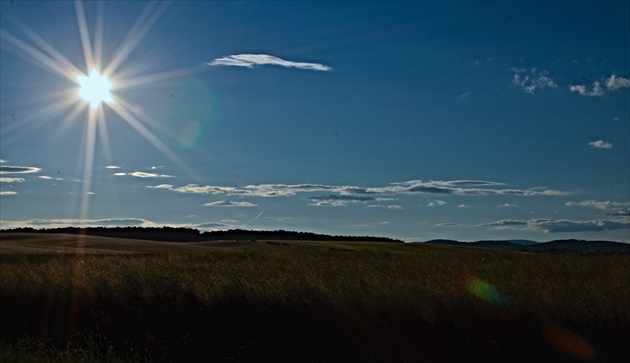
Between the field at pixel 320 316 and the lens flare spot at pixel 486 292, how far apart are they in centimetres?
3

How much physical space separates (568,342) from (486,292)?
1643 millimetres

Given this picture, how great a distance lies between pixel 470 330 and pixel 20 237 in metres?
52.3

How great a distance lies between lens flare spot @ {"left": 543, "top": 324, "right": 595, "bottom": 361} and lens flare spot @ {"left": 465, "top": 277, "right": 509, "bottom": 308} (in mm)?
785

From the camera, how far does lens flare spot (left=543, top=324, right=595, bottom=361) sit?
409 inches

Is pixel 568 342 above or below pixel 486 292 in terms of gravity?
below

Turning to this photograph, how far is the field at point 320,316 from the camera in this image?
34.7ft

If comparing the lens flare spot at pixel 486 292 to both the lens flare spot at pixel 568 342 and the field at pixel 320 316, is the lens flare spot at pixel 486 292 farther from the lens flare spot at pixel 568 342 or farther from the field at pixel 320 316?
the lens flare spot at pixel 568 342

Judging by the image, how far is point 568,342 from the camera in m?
10.6

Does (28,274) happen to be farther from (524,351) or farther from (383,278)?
(524,351)

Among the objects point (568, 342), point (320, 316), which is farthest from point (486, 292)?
point (320, 316)

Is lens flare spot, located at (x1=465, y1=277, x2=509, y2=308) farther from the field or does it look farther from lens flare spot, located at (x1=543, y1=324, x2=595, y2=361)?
lens flare spot, located at (x1=543, y1=324, x2=595, y2=361)

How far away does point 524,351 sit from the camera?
408 inches

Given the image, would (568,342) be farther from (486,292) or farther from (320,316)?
(320,316)

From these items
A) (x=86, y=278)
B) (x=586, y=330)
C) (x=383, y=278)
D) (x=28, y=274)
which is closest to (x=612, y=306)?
(x=586, y=330)
